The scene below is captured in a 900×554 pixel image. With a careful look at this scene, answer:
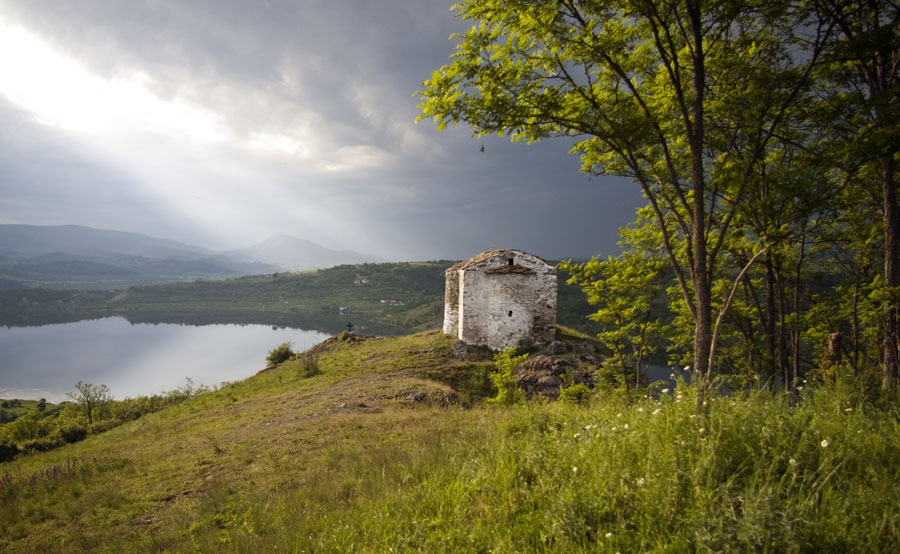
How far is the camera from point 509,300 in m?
23.9

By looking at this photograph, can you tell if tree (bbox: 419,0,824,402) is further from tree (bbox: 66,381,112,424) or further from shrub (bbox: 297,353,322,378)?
tree (bbox: 66,381,112,424)

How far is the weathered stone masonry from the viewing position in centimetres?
2380

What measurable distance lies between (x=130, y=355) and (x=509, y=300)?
98781 mm

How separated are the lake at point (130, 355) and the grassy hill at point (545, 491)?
5390 cm

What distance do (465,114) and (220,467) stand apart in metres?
9.51

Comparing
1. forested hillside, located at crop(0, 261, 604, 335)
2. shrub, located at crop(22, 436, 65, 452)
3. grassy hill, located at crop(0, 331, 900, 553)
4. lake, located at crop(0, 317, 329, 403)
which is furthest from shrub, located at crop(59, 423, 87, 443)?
forested hillside, located at crop(0, 261, 604, 335)

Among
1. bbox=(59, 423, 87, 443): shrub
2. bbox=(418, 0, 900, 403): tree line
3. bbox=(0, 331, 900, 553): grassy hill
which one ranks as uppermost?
bbox=(418, 0, 900, 403): tree line

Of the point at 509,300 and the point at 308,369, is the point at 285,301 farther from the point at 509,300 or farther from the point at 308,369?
the point at 509,300

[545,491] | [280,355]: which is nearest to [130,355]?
[280,355]

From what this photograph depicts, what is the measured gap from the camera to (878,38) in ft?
18.3

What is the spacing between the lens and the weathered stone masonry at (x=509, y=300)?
2380 cm

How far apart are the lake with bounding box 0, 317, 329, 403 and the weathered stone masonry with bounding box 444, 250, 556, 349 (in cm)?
4458

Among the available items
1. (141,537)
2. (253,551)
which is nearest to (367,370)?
(141,537)

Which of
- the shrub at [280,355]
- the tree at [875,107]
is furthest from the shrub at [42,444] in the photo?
the tree at [875,107]
